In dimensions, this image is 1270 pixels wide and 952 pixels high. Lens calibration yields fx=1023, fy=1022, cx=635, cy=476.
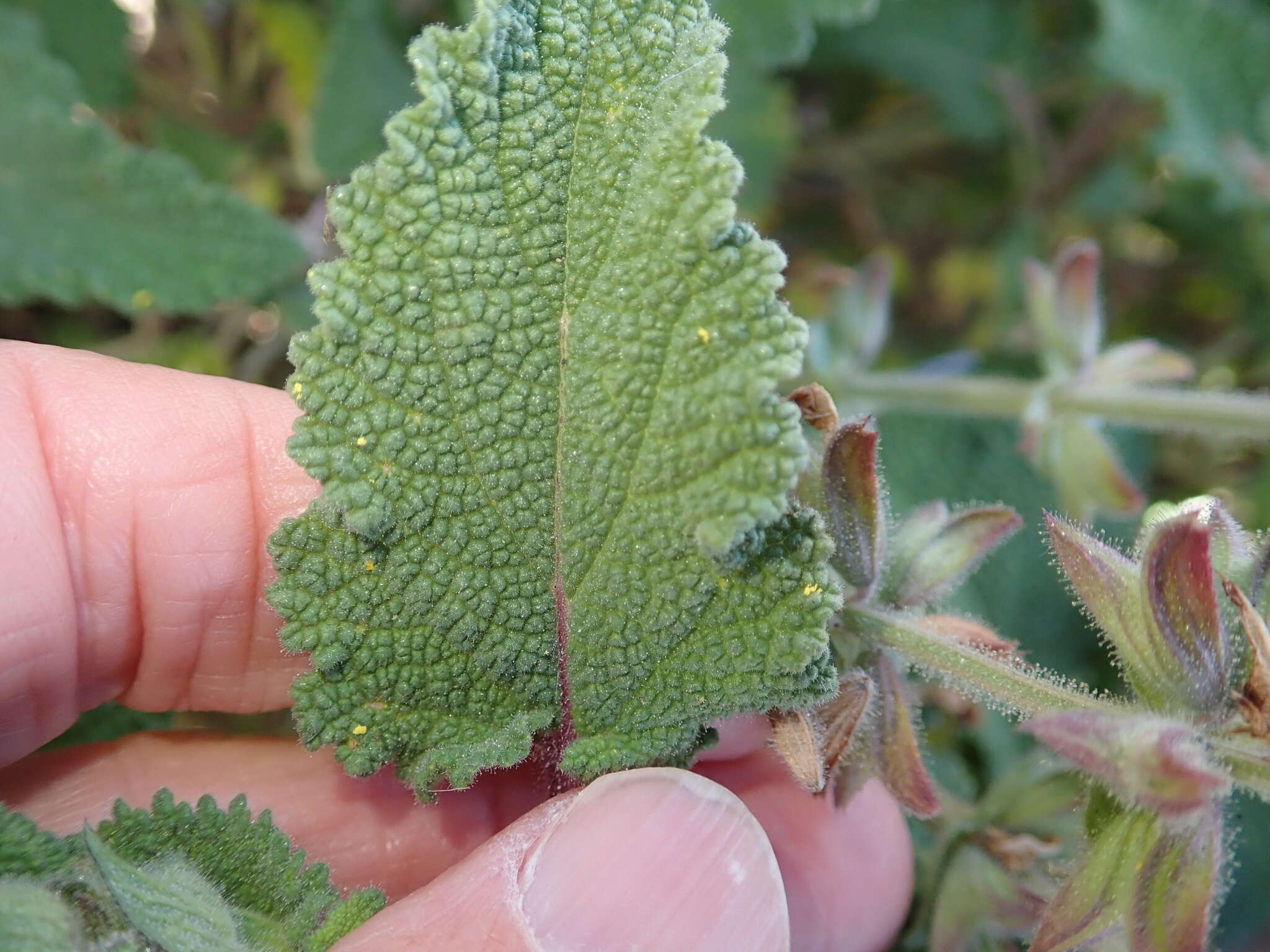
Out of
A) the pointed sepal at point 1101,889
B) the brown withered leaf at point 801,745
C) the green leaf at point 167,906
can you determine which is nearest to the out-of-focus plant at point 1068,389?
the pointed sepal at point 1101,889

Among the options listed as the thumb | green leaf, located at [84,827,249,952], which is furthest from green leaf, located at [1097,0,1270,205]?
green leaf, located at [84,827,249,952]

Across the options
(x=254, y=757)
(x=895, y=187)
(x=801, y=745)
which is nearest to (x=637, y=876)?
(x=801, y=745)

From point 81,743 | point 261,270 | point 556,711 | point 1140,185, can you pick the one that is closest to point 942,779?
point 556,711

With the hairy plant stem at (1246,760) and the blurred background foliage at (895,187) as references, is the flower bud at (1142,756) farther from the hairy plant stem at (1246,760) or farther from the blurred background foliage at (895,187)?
the blurred background foliage at (895,187)

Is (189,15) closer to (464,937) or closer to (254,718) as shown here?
(254,718)

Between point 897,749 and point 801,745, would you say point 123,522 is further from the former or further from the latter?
point 897,749
